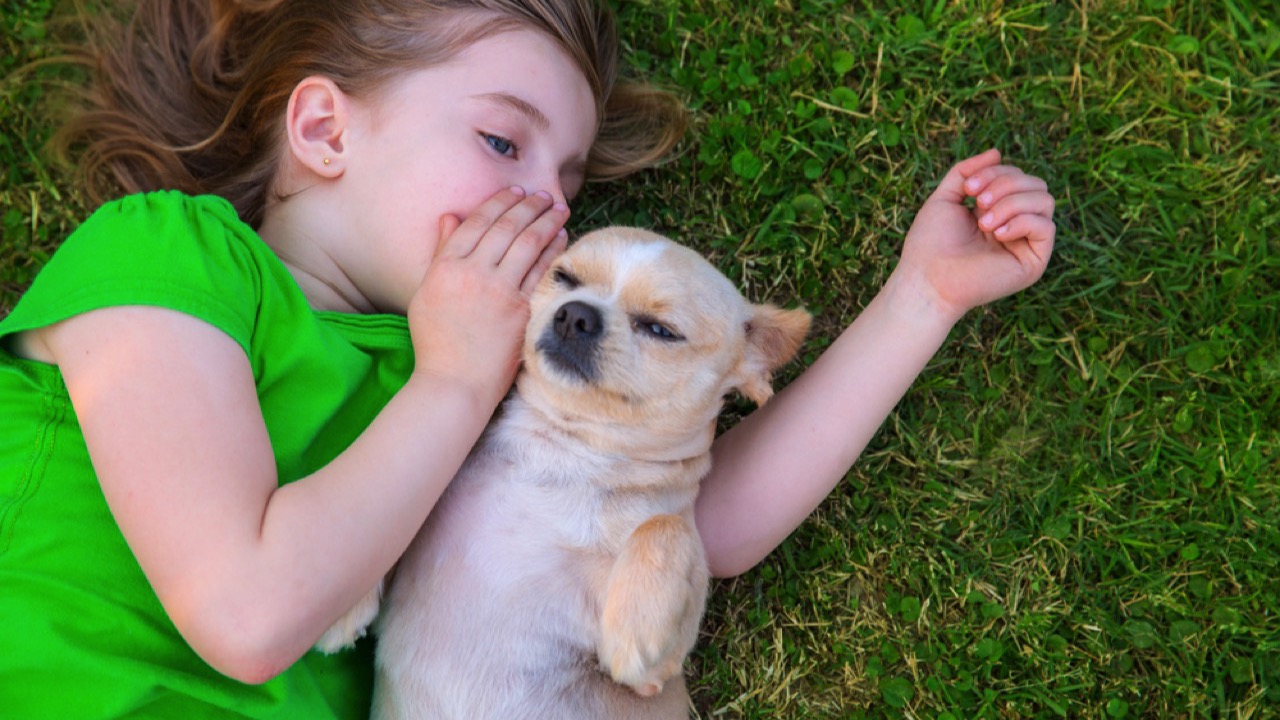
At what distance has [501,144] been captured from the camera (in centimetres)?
332

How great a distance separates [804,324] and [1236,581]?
200 centimetres

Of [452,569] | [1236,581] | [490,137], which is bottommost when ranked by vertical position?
[1236,581]

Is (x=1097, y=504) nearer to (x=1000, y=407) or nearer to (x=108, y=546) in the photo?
(x=1000, y=407)

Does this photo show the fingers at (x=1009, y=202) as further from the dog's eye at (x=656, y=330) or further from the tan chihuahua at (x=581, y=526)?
the dog's eye at (x=656, y=330)

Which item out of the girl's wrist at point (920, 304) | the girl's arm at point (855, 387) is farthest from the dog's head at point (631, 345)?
the girl's wrist at point (920, 304)

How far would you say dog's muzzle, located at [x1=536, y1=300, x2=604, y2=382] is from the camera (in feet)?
9.17

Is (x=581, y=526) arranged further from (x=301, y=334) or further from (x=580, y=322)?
(x=301, y=334)

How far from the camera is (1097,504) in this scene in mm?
3861

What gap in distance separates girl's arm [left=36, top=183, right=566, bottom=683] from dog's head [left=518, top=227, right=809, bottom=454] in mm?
379

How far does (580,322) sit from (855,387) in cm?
110

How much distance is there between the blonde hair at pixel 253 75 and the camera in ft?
11.5

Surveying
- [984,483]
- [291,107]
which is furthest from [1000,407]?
[291,107]

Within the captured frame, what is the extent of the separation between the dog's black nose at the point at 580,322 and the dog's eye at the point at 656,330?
0.15 m

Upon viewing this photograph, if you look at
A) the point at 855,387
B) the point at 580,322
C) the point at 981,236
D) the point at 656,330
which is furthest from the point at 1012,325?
the point at 580,322
